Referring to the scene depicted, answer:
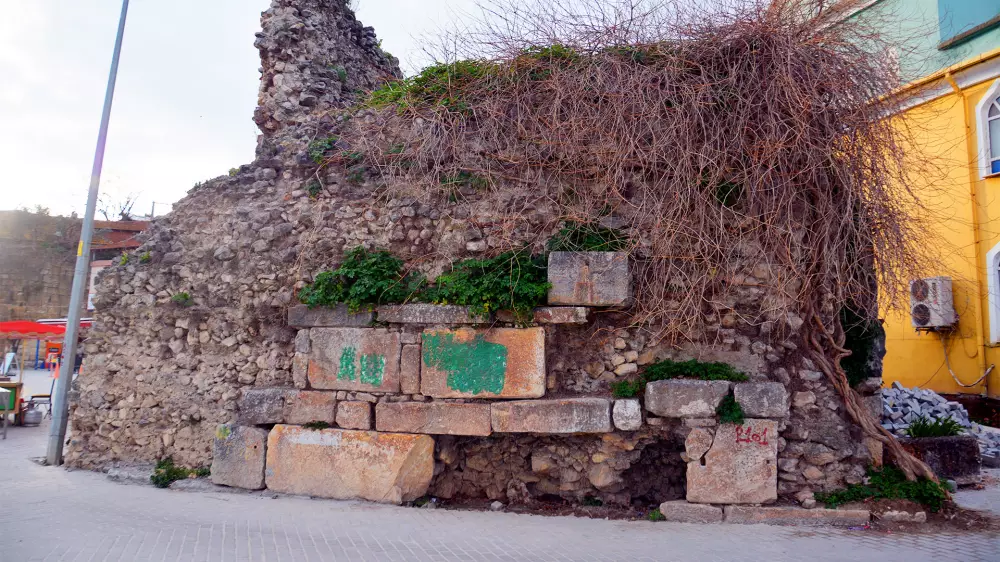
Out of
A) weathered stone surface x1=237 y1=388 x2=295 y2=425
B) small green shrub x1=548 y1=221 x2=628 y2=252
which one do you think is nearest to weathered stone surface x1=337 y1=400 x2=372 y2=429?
weathered stone surface x1=237 y1=388 x2=295 y2=425

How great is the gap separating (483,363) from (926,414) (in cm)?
543

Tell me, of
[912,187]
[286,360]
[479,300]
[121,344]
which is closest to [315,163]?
[286,360]

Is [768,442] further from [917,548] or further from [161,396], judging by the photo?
[161,396]

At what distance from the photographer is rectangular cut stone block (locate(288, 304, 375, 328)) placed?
214 inches

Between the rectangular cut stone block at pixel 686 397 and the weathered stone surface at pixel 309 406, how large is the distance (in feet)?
9.06

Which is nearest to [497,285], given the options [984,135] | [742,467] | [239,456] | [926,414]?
[742,467]

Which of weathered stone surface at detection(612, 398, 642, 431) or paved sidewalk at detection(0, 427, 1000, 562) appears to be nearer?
paved sidewalk at detection(0, 427, 1000, 562)

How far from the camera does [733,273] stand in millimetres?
4926

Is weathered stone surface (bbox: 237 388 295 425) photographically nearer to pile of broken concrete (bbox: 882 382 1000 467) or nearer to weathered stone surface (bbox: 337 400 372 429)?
weathered stone surface (bbox: 337 400 372 429)

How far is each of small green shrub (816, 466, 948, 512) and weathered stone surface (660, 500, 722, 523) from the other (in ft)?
2.79

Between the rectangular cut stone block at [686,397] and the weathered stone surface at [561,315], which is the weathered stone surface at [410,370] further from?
the rectangular cut stone block at [686,397]

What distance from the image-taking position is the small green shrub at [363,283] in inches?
211

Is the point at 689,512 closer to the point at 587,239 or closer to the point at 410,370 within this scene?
the point at 587,239

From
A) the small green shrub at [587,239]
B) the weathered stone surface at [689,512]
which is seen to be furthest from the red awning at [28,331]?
→ the weathered stone surface at [689,512]
